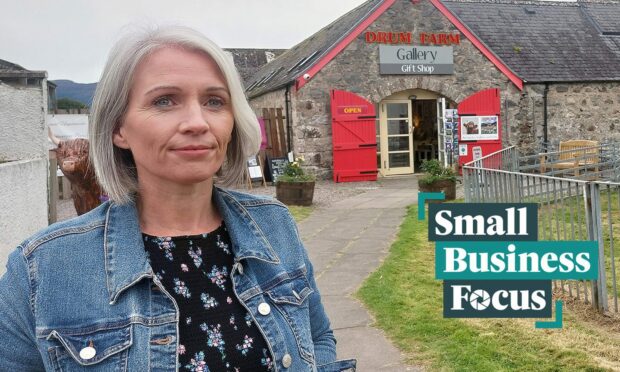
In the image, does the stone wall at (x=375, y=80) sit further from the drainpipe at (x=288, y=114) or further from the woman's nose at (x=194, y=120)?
the woman's nose at (x=194, y=120)

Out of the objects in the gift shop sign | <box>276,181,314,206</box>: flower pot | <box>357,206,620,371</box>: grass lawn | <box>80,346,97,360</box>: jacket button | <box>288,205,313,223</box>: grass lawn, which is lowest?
<box>357,206,620,371</box>: grass lawn

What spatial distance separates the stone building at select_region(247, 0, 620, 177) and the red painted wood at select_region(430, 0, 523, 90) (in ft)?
0.10

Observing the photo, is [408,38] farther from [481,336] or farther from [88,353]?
[88,353]

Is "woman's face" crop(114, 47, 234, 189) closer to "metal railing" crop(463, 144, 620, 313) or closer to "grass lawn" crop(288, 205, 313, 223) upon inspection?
"metal railing" crop(463, 144, 620, 313)

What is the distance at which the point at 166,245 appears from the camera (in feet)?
5.48

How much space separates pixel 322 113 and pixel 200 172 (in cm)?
1439

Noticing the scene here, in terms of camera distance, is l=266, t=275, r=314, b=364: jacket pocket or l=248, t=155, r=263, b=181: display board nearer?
l=266, t=275, r=314, b=364: jacket pocket

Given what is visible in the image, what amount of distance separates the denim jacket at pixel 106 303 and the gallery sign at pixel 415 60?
1519 cm

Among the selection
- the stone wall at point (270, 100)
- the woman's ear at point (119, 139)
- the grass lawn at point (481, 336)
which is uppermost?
the stone wall at point (270, 100)

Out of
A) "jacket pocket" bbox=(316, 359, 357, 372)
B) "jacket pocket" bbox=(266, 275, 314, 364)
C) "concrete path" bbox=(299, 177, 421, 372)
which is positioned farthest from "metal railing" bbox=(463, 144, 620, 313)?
"jacket pocket" bbox=(266, 275, 314, 364)

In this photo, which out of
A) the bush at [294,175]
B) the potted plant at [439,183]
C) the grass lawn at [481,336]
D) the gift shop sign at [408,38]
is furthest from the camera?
the gift shop sign at [408,38]

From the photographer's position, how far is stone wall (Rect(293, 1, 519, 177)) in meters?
15.8

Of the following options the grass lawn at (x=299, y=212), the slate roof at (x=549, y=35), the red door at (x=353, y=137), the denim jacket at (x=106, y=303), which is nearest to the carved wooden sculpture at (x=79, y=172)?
the denim jacket at (x=106, y=303)

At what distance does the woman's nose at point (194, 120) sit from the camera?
1590 mm
